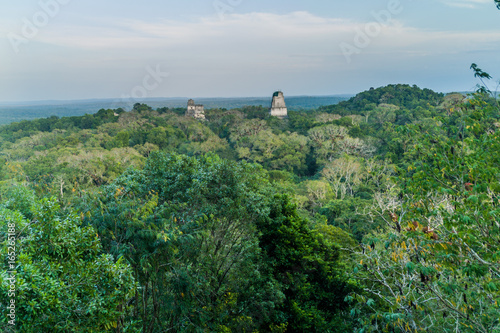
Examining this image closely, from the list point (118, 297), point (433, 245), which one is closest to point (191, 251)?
point (118, 297)

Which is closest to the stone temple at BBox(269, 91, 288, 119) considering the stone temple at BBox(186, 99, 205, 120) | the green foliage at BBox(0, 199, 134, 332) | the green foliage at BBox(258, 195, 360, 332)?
the stone temple at BBox(186, 99, 205, 120)

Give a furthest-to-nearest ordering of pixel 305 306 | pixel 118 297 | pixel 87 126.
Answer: pixel 87 126 → pixel 305 306 → pixel 118 297

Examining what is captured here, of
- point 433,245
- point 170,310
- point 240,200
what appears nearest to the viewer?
point 433,245

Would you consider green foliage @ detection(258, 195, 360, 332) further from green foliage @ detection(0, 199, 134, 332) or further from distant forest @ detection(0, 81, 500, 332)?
green foliage @ detection(0, 199, 134, 332)

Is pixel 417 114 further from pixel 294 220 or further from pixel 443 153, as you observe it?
pixel 443 153

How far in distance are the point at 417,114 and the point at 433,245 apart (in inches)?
1606

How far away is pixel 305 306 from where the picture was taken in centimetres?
855

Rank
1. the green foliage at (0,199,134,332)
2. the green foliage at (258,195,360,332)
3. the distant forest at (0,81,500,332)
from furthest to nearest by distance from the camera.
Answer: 1. the green foliage at (258,195,360,332)
2. the distant forest at (0,81,500,332)
3. the green foliage at (0,199,134,332)

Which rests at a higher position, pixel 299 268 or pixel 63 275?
pixel 63 275

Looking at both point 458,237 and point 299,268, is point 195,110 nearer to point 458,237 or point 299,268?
point 299,268

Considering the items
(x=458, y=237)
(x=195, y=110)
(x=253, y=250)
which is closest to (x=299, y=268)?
(x=253, y=250)

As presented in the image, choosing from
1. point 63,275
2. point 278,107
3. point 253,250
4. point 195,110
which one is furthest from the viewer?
point 195,110

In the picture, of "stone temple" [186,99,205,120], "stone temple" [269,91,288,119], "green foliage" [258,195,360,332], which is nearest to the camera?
"green foliage" [258,195,360,332]

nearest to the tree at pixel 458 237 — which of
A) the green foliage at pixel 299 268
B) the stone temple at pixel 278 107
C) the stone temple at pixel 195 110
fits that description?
the green foliage at pixel 299 268
